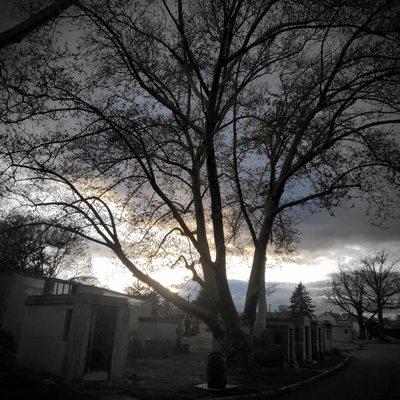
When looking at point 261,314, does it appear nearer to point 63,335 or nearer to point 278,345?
point 278,345

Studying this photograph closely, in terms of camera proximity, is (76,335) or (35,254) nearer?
(76,335)

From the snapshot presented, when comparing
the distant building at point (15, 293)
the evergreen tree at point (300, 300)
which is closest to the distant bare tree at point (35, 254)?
the distant building at point (15, 293)

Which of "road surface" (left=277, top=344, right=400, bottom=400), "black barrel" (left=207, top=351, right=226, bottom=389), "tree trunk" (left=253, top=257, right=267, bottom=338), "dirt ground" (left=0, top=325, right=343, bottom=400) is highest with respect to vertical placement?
"tree trunk" (left=253, top=257, right=267, bottom=338)

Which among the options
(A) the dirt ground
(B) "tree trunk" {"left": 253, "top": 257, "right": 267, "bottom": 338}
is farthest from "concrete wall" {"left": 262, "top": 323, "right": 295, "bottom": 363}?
(A) the dirt ground

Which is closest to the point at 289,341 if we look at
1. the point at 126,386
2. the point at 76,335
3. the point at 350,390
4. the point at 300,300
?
the point at 350,390

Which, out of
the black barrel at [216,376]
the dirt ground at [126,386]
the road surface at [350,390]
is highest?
the black barrel at [216,376]

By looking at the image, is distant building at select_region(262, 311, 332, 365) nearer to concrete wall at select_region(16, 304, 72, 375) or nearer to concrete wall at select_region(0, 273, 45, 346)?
concrete wall at select_region(16, 304, 72, 375)

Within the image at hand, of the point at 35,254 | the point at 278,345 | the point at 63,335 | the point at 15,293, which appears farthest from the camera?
the point at 35,254

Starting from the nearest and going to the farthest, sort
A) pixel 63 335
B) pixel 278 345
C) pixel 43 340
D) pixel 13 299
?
pixel 63 335, pixel 43 340, pixel 278 345, pixel 13 299

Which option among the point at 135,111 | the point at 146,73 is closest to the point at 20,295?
the point at 135,111

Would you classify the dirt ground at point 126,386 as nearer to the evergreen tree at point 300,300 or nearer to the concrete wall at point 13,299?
the concrete wall at point 13,299

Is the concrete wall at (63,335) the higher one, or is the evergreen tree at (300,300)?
the evergreen tree at (300,300)

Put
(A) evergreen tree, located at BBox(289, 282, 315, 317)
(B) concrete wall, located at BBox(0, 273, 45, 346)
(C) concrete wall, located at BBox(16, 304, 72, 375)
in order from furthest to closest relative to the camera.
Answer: (A) evergreen tree, located at BBox(289, 282, 315, 317) < (B) concrete wall, located at BBox(0, 273, 45, 346) < (C) concrete wall, located at BBox(16, 304, 72, 375)

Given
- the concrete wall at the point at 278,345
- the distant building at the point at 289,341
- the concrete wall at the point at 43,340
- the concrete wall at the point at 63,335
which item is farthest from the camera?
the distant building at the point at 289,341
